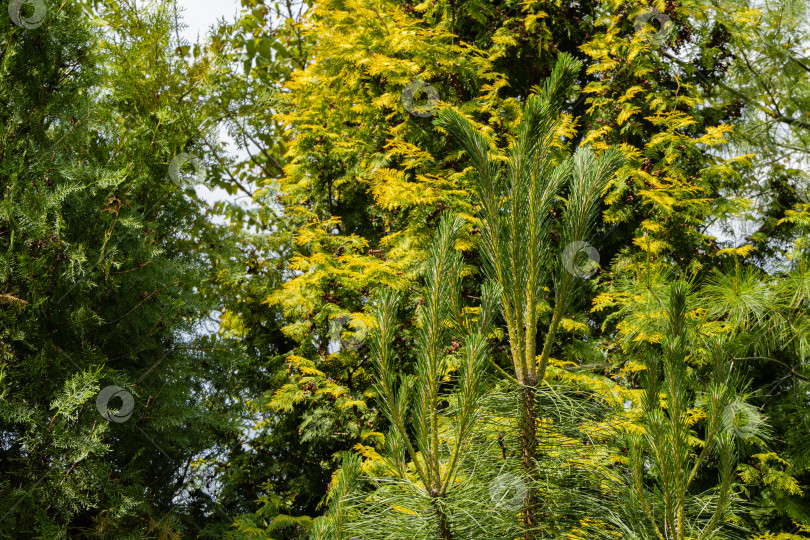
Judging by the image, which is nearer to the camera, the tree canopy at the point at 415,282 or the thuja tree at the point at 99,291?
the tree canopy at the point at 415,282

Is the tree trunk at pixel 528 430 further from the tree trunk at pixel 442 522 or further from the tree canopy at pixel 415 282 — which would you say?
the tree trunk at pixel 442 522

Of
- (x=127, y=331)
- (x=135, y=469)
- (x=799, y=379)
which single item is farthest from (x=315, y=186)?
(x=799, y=379)

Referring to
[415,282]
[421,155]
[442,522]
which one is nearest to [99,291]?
[415,282]

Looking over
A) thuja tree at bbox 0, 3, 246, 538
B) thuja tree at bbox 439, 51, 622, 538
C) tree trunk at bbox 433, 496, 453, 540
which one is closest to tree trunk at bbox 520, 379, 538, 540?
thuja tree at bbox 439, 51, 622, 538

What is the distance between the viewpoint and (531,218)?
4.80 ft

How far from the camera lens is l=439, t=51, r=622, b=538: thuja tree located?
1452 millimetres

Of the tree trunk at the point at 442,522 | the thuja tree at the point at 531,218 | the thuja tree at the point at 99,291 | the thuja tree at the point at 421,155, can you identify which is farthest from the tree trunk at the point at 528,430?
the thuja tree at the point at 421,155

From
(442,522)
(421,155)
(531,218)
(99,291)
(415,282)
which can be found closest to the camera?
(442,522)

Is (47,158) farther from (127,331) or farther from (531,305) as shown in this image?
(531,305)

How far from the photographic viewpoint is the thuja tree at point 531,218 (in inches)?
57.2

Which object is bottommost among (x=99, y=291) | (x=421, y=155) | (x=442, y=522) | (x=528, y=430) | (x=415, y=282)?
(x=442, y=522)

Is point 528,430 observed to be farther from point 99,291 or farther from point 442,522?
point 99,291

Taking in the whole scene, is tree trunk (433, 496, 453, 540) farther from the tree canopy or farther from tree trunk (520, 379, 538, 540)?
tree trunk (520, 379, 538, 540)

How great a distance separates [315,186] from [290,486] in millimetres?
2589
